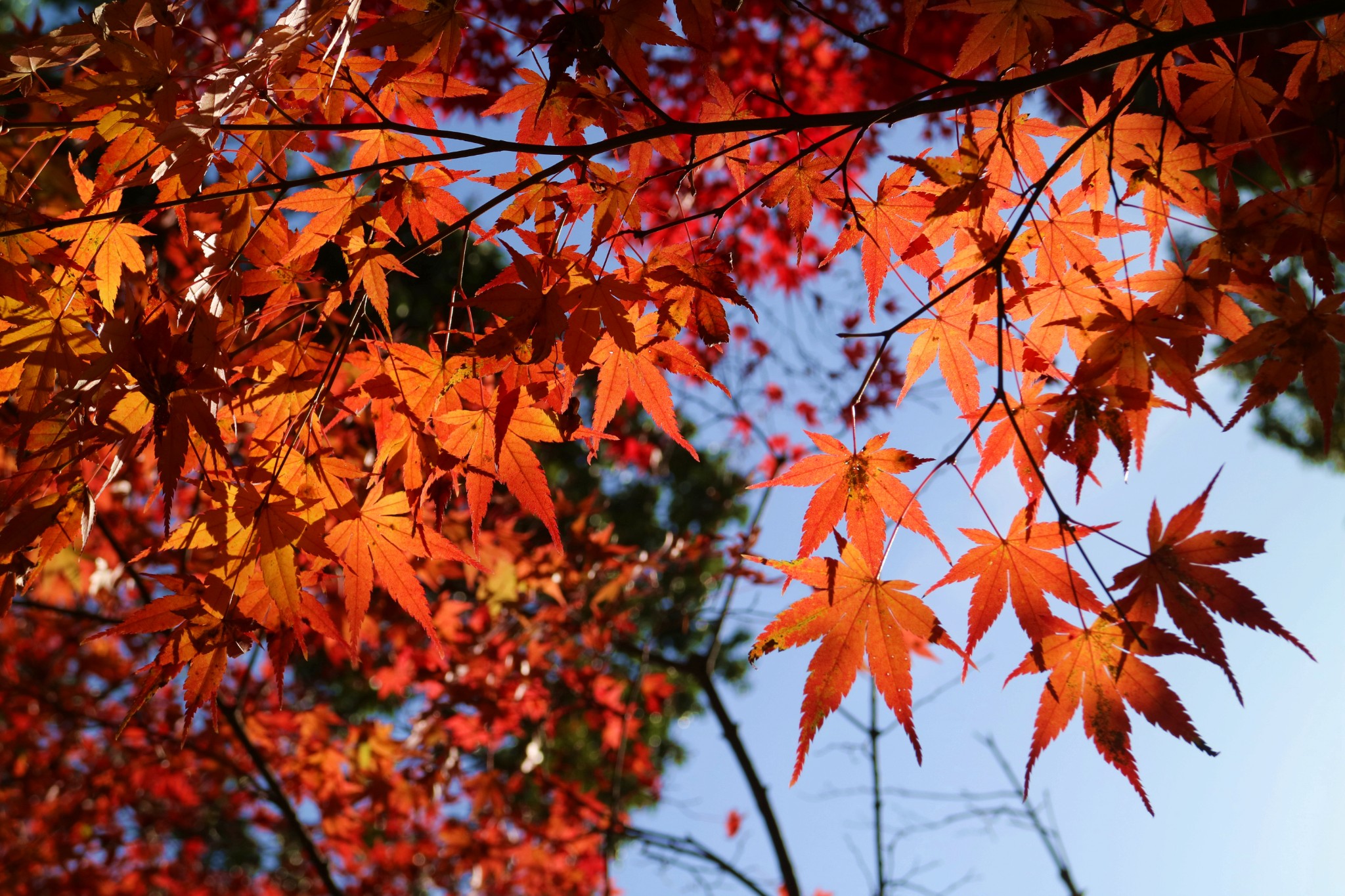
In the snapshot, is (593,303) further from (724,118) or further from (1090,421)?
(1090,421)

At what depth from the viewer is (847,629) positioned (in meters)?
1.36

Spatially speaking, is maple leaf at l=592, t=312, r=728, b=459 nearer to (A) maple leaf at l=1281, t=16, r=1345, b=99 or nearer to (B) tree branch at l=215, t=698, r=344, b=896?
(A) maple leaf at l=1281, t=16, r=1345, b=99

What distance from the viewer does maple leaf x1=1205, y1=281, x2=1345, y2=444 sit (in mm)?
1327

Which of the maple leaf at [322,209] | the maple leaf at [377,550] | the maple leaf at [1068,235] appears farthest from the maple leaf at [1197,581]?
the maple leaf at [322,209]

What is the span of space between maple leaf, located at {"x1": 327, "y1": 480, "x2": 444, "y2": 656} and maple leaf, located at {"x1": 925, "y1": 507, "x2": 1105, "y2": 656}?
992mm

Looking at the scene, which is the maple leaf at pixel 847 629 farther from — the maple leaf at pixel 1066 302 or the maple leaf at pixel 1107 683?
the maple leaf at pixel 1066 302

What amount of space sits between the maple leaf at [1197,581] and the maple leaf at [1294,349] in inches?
8.3

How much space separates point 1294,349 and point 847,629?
96 centimetres

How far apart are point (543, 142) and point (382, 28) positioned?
0.36 metres

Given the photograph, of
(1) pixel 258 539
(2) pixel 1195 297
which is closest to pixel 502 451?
(1) pixel 258 539

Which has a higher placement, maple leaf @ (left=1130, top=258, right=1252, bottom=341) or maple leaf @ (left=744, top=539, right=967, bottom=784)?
maple leaf @ (left=1130, top=258, right=1252, bottom=341)

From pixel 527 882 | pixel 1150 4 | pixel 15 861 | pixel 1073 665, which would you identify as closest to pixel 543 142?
pixel 1150 4

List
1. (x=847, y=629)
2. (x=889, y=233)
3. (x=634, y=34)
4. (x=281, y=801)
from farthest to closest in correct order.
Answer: (x=281, y=801), (x=889, y=233), (x=847, y=629), (x=634, y=34)

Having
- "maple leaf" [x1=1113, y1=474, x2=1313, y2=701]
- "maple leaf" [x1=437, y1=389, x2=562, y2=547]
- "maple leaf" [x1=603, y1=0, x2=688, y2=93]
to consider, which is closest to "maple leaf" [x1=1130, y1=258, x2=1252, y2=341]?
"maple leaf" [x1=1113, y1=474, x2=1313, y2=701]
